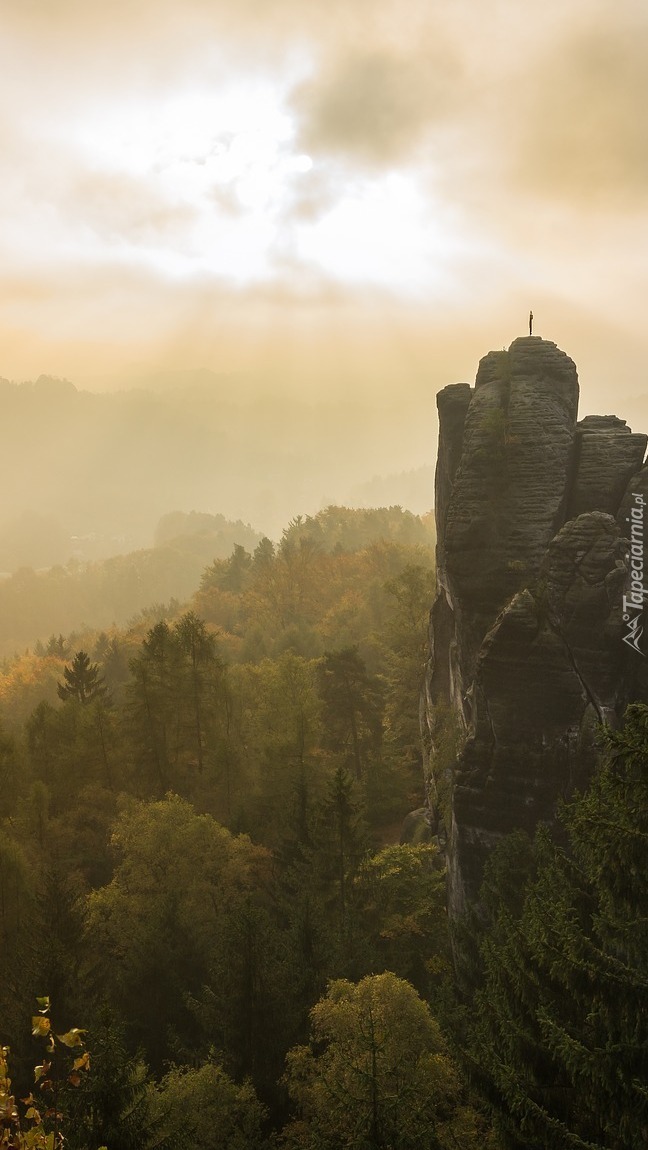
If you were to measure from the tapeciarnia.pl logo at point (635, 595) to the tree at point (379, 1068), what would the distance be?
46.1 ft

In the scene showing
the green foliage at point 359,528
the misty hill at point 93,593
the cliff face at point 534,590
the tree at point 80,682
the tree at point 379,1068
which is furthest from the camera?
the misty hill at point 93,593

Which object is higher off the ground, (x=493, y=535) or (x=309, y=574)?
(x=309, y=574)

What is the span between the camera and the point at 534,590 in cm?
2719

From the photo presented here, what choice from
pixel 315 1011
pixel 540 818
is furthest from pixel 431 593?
pixel 315 1011

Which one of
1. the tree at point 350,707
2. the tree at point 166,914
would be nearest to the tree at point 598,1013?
→ the tree at point 166,914

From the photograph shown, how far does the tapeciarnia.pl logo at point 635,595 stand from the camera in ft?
84.1

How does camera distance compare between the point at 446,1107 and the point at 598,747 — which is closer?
the point at 446,1107

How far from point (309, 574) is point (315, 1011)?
68321 millimetres

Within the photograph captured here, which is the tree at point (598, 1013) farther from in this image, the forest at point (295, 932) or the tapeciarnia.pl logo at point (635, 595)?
the tapeciarnia.pl logo at point (635, 595)

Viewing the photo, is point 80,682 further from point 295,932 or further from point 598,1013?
point 598,1013

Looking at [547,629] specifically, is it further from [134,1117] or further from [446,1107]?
[134,1117]

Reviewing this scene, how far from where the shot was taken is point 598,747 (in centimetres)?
2520

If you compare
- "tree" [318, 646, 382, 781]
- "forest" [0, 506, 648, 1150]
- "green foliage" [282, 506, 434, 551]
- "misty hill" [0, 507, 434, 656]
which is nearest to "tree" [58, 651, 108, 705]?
"forest" [0, 506, 648, 1150]

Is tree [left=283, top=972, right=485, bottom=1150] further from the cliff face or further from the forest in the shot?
the cliff face
